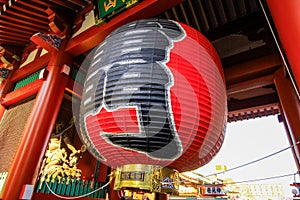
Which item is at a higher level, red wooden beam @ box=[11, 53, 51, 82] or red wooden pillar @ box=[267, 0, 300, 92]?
red wooden beam @ box=[11, 53, 51, 82]

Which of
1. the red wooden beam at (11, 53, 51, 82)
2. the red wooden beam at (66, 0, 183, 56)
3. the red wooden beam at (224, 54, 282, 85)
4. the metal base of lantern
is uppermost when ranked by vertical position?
the red wooden beam at (11, 53, 51, 82)

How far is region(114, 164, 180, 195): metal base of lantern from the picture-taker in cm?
113

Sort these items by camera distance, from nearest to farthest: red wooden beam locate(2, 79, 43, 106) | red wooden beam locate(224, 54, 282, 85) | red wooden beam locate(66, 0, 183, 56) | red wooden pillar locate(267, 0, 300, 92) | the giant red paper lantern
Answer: red wooden pillar locate(267, 0, 300, 92) < the giant red paper lantern < red wooden beam locate(66, 0, 183, 56) < red wooden beam locate(224, 54, 282, 85) < red wooden beam locate(2, 79, 43, 106)

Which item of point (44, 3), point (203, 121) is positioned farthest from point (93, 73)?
point (44, 3)

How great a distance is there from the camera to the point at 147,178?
3.72 ft

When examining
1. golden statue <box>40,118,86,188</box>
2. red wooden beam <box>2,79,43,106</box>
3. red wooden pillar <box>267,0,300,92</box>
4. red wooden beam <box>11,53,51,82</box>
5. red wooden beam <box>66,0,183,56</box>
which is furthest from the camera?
red wooden beam <box>11,53,51,82</box>

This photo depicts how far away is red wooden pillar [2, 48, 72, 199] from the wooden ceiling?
2.00ft

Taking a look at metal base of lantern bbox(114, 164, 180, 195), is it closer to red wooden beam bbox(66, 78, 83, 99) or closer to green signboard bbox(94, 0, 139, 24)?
green signboard bbox(94, 0, 139, 24)

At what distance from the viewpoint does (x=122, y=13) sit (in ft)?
7.23

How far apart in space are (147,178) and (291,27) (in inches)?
40.3

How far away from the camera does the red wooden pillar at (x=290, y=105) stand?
2102mm

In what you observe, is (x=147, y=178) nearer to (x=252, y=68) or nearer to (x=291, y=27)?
(x=291, y=27)

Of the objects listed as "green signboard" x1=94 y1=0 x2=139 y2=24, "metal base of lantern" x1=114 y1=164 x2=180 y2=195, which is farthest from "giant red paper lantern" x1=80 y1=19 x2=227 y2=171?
→ "green signboard" x1=94 y1=0 x2=139 y2=24

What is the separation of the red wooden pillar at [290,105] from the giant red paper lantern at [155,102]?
4.07ft
